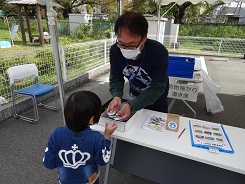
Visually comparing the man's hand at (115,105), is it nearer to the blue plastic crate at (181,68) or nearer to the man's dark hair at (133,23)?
the man's dark hair at (133,23)

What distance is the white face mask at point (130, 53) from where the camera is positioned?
48.2 inches

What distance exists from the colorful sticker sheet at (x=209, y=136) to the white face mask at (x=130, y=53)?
0.63 m

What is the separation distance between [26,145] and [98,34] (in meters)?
9.37

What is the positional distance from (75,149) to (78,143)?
4 centimetres

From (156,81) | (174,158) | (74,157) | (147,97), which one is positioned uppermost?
(156,81)

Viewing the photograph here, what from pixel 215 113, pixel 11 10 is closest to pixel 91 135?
pixel 215 113

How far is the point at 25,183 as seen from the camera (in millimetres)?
1766

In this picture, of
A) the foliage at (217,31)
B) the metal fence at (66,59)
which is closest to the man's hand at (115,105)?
the metal fence at (66,59)

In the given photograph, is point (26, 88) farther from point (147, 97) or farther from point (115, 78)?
point (147, 97)

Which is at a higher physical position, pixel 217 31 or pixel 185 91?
pixel 217 31

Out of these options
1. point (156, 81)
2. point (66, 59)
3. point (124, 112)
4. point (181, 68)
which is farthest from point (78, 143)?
point (66, 59)

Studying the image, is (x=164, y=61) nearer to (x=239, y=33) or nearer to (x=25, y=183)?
(x=25, y=183)

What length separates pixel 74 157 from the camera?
3.34 feet

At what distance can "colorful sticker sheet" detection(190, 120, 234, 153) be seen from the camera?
1.06 metres
